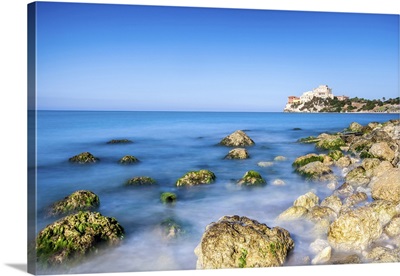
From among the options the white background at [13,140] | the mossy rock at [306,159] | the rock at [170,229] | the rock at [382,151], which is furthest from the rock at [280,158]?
the rock at [382,151]

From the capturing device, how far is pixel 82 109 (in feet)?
18.6

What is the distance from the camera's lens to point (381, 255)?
5.70 meters

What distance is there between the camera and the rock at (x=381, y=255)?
18.6 ft

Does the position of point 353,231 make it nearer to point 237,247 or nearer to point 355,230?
point 355,230

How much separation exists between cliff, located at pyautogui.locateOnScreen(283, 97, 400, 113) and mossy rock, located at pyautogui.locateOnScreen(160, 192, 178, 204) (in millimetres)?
1990

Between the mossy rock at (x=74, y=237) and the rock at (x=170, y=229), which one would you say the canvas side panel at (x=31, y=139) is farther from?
the rock at (x=170, y=229)

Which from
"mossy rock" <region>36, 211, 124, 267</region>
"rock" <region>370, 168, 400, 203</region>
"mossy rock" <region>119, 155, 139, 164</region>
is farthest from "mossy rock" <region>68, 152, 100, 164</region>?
"rock" <region>370, 168, 400, 203</region>

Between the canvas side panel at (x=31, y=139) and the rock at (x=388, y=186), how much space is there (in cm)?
466

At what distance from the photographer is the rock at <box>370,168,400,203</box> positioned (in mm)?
6496

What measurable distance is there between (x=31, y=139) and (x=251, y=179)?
2882mm

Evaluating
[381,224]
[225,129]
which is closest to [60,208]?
[225,129]

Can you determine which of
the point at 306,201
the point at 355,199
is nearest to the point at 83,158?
the point at 306,201

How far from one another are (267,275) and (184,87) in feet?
8.42

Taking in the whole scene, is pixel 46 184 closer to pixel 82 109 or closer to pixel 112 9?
pixel 82 109
